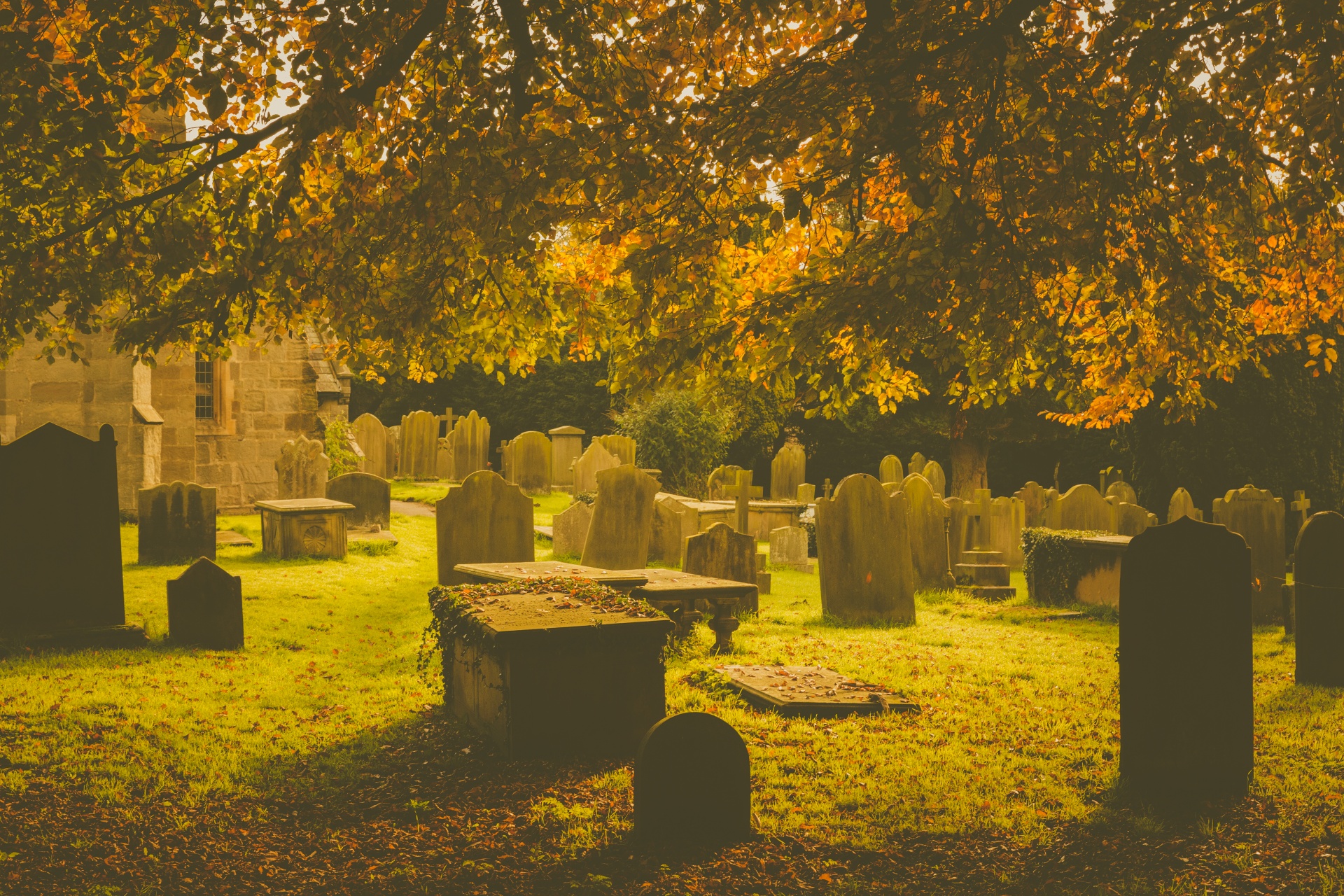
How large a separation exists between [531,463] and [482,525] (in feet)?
42.9

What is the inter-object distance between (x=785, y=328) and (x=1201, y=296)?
7.99 feet

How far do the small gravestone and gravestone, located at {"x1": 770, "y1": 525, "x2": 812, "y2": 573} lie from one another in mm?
11807

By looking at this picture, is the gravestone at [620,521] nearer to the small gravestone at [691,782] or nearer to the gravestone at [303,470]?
the gravestone at [303,470]

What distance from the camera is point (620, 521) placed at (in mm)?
12797

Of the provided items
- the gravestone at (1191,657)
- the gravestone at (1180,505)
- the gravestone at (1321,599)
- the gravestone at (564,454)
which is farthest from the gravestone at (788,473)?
the gravestone at (1191,657)

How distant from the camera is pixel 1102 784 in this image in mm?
5629

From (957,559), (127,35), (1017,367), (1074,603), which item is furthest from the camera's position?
(957,559)

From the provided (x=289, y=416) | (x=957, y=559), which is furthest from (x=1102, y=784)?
(x=289, y=416)

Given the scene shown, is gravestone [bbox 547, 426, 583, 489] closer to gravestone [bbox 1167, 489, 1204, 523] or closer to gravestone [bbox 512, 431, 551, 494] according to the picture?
gravestone [bbox 512, 431, 551, 494]

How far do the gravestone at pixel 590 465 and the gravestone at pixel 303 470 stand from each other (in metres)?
6.00

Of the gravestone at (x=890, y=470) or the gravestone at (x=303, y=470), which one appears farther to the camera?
the gravestone at (x=890, y=470)

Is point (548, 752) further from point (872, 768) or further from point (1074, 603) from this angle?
point (1074, 603)

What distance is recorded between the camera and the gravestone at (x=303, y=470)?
17188mm

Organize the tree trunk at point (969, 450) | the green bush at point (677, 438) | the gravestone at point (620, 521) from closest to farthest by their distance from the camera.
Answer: the gravestone at point (620, 521) < the green bush at point (677, 438) < the tree trunk at point (969, 450)
